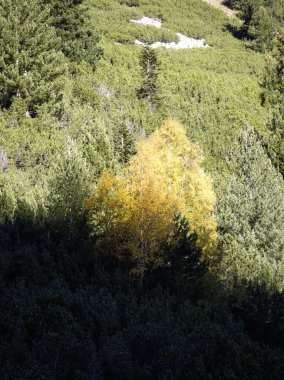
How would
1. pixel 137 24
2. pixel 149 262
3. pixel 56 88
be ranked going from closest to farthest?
pixel 149 262 → pixel 56 88 → pixel 137 24

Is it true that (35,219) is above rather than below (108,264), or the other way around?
above

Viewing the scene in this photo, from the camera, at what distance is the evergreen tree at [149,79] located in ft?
114

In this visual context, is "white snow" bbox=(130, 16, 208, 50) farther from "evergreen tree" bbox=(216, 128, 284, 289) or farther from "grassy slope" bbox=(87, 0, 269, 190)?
"evergreen tree" bbox=(216, 128, 284, 289)

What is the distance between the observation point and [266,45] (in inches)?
2510

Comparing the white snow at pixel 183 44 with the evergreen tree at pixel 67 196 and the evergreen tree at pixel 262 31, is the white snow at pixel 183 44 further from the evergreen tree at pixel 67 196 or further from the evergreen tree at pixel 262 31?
the evergreen tree at pixel 67 196

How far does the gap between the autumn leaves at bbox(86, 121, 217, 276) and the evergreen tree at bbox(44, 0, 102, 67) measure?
16.4 metres

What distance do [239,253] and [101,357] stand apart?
1342 cm

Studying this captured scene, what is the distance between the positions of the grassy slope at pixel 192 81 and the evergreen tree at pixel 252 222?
2.74 metres

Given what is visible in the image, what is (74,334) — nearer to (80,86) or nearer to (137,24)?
(80,86)

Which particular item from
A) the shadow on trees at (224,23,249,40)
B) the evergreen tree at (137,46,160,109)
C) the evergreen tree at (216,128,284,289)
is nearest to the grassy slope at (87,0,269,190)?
the evergreen tree at (137,46,160,109)

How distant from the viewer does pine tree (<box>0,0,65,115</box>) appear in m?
25.8

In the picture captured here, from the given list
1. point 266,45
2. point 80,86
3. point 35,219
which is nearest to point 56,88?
point 80,86

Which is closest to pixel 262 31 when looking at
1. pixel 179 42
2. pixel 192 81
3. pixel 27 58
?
pixel 179 42

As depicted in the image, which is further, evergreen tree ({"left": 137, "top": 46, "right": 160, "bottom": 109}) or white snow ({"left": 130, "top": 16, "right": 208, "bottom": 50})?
white snow ({"left": 130, "top": 16, "right": 208, "bottom": 50})
